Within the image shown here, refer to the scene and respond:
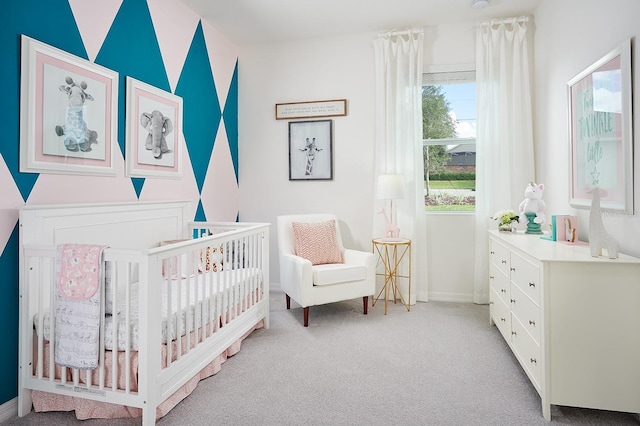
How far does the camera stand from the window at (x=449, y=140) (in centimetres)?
372

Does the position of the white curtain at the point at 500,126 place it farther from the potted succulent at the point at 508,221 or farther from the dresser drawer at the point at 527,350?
the dresser drawer at the point at 527,350

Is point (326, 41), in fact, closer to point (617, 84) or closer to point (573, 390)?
point (617, 84)

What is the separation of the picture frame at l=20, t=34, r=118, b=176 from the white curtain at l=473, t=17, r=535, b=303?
3.00 meters

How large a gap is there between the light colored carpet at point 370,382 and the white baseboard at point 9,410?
74 mm

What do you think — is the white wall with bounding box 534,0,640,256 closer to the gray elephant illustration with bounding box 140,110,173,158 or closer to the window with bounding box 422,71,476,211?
the window with bounding box 422,71,476,211

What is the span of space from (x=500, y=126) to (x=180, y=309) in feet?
10.0

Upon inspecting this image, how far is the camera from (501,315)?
2.63 metres

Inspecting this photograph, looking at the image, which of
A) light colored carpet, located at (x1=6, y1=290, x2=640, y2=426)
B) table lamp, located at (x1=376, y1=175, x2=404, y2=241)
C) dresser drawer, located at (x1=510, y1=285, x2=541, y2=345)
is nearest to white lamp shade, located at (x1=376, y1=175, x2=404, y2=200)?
table lamp, located at (x1=376, y1=175, x2=404, y2=241)

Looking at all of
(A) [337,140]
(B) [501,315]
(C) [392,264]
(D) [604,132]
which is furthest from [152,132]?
(D) [604,132]

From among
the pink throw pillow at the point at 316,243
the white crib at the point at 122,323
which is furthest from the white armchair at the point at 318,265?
the white crib at the point at 122,323

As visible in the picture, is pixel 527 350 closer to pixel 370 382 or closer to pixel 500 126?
pixel 370 382

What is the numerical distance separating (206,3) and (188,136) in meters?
1.10

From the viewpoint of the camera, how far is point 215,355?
2.20 metres

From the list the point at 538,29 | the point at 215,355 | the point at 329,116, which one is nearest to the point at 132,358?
the point at 215,355
